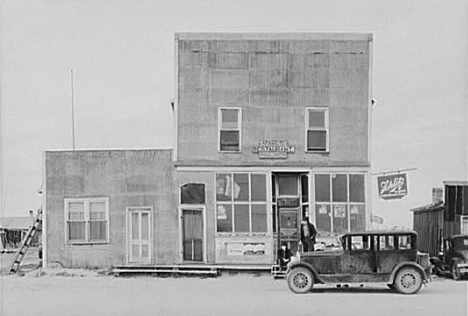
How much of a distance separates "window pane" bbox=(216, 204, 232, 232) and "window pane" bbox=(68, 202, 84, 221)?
111cm

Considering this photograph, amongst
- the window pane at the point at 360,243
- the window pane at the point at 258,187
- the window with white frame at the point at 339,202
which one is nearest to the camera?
the window pane at the point at 360,243

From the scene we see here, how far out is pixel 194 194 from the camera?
910 centimetres

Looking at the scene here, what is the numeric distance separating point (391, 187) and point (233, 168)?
4.41 feet

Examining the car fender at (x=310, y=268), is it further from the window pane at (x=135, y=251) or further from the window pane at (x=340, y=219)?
the window pane at (x=135, y=251)

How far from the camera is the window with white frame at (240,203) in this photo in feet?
29.8

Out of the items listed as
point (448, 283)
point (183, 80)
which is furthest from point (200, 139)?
point (448, 283)

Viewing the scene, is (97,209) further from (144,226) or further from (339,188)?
(339,188)

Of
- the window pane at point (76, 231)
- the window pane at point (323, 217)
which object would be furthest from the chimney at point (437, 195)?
the window pane at point (76, 231)

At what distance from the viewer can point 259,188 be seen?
9.09 m

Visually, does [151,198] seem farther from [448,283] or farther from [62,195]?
[448,283]

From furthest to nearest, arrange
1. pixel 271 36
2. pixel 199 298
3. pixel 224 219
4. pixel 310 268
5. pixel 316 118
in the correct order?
1. pixel 224 219
2. pixel 316 118
3. pixel 271 36
4. pixel 310 268
5. pixel 199 298

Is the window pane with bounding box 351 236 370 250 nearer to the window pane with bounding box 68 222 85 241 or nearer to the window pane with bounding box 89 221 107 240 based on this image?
the window pane with bounding box 89 221 107 240

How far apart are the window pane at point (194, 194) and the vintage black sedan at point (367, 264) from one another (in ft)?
3.19

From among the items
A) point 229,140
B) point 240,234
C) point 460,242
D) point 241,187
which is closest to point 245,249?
point 240,234
